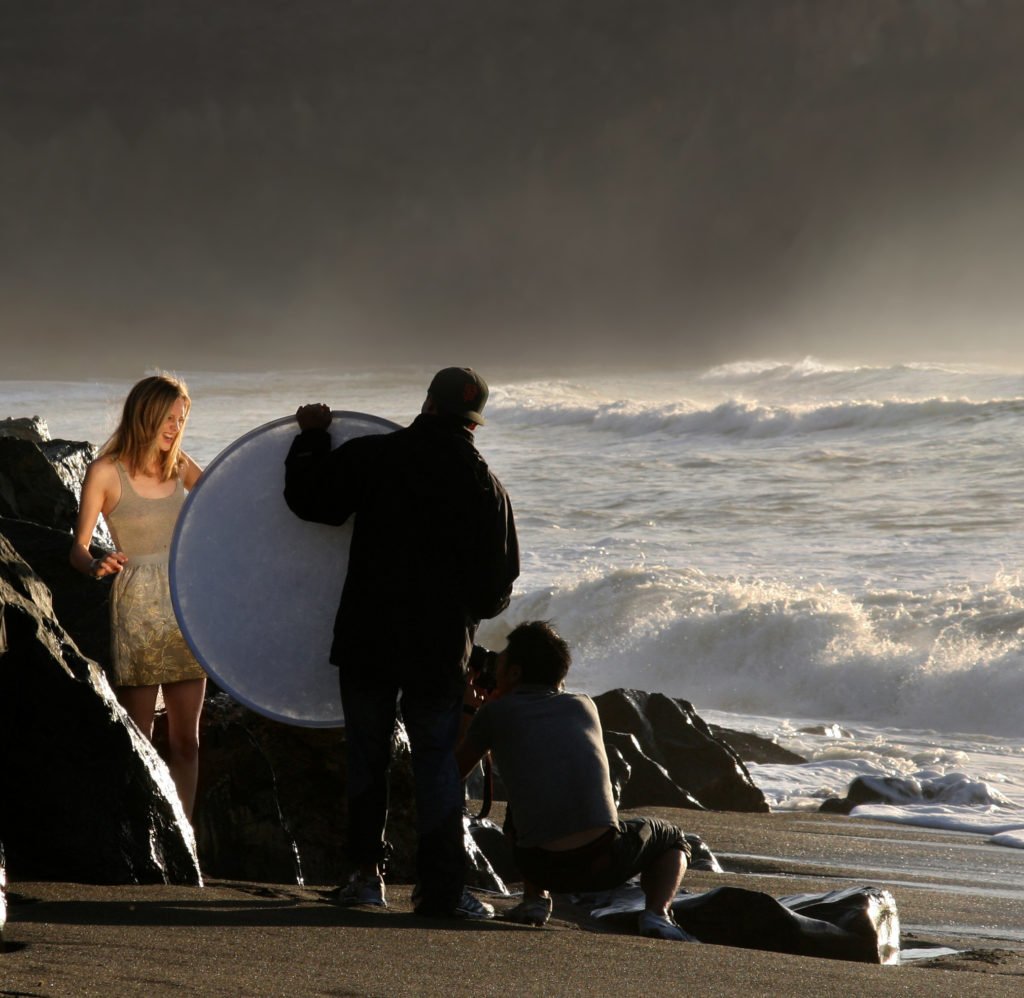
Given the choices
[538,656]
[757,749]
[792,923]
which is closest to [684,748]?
[757,749]

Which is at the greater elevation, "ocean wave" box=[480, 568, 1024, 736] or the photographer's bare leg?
the photographer's bare leg

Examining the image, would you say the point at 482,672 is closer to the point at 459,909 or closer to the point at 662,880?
the point at 459,909

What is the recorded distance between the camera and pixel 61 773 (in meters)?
3.71

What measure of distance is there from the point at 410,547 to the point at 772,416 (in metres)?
32.0

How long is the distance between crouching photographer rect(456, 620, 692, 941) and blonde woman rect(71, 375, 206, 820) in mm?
879

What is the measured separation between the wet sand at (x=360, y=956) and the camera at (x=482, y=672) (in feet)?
2.17

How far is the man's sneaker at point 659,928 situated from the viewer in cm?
402

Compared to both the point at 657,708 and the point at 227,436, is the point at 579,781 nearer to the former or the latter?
the point at 657,708

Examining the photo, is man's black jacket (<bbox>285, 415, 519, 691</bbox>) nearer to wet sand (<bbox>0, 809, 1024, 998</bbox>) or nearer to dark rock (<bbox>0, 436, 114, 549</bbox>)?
wet sand (<bbox>0, 809, 1024, 998</bbox>)

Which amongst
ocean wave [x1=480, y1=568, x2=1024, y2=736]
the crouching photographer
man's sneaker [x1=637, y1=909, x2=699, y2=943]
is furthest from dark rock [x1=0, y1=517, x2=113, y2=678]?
ocean wave [x1=480, y1=568, x2=1024, y2=736]

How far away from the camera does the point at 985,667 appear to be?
1405 cm

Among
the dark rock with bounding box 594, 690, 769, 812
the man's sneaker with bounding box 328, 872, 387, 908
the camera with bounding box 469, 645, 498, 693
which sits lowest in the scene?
the dark rock with bounding box 594, 690, 769, 812

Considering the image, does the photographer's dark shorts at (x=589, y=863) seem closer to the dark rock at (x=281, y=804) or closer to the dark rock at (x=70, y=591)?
the dark rock at (x=281, y=804)

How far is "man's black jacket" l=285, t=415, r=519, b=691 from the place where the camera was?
150 inches
